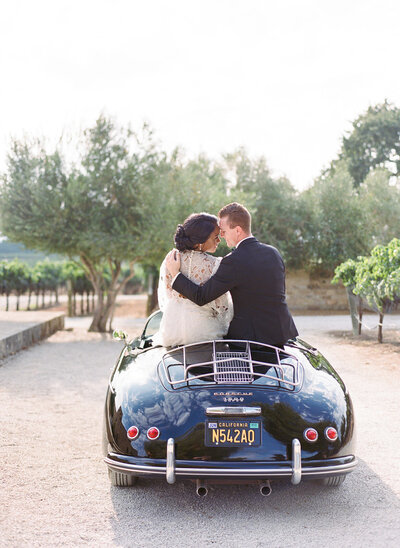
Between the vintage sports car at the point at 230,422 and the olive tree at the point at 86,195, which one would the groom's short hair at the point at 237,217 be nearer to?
the vintage sports car at the point at 230,422

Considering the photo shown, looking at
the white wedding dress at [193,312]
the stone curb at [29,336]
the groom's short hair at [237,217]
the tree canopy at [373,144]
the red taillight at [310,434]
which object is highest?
the tree canopy at [373,144]

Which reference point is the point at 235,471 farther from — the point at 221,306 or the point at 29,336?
the point at 29,336

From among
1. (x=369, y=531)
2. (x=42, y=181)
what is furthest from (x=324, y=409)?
(x=42, y=181)

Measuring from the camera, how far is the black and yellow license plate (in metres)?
3.44

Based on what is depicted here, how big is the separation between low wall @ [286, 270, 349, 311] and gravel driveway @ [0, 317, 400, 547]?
2121 centimetres

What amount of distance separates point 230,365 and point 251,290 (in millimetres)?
573

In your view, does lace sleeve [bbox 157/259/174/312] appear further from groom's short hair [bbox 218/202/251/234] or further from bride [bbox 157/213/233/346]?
groom's short hair [bbox 218/202/251/234]

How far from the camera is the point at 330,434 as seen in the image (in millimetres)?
3574

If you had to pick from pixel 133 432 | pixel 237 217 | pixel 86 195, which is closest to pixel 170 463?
pixel 133 432

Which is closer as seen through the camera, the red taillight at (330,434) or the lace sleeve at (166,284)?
the red taillight at (330,434)

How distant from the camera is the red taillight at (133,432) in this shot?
3559mm

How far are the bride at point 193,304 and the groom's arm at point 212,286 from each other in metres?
0.16

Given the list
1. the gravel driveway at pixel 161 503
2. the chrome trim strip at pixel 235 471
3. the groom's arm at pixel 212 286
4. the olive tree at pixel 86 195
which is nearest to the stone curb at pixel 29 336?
the olive tree at pixel 86 195

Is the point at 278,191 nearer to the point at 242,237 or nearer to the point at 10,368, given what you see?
the point at 10,368
